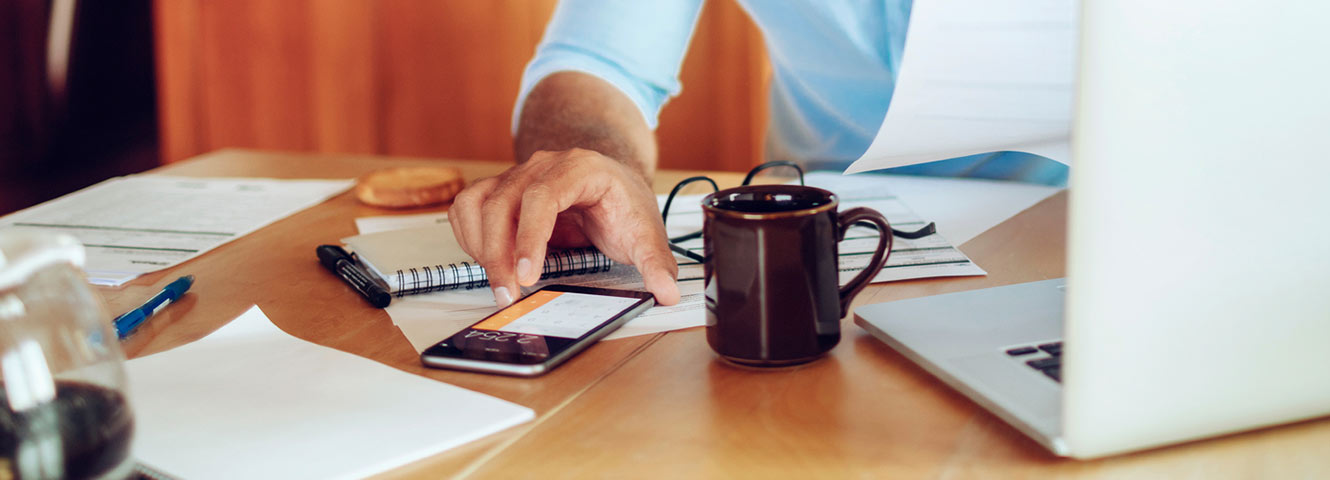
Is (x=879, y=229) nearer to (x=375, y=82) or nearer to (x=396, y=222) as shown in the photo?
(x=396, y=222)

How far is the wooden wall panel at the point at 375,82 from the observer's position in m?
2.54

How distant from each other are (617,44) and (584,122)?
0.63ft

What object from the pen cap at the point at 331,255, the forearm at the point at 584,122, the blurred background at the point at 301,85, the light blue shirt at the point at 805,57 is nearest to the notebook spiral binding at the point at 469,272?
the pen cap at the point at 331,255

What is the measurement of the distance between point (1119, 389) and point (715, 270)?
0.22 m

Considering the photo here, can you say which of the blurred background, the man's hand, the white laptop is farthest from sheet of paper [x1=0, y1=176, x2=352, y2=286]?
the blurred background

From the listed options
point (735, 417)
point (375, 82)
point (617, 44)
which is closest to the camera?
point (735, 417)

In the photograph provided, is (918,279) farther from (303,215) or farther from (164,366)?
(303,215)

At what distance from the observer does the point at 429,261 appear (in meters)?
0.79

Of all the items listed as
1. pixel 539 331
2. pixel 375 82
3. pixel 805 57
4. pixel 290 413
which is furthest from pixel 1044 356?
pixel 375 82

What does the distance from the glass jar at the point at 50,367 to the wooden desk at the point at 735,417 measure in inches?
5.4

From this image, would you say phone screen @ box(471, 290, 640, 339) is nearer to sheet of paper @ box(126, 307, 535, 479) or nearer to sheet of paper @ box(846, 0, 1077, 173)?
sheet of paper @ box(126, 307, 535, 479)

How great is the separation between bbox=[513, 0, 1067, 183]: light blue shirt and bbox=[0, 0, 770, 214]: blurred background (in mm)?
943

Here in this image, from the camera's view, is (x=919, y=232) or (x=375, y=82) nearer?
(x=919, y=232)

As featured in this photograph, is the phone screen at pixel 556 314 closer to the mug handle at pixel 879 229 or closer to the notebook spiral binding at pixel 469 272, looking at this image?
the notebook spiral binding at pixel 469 272
